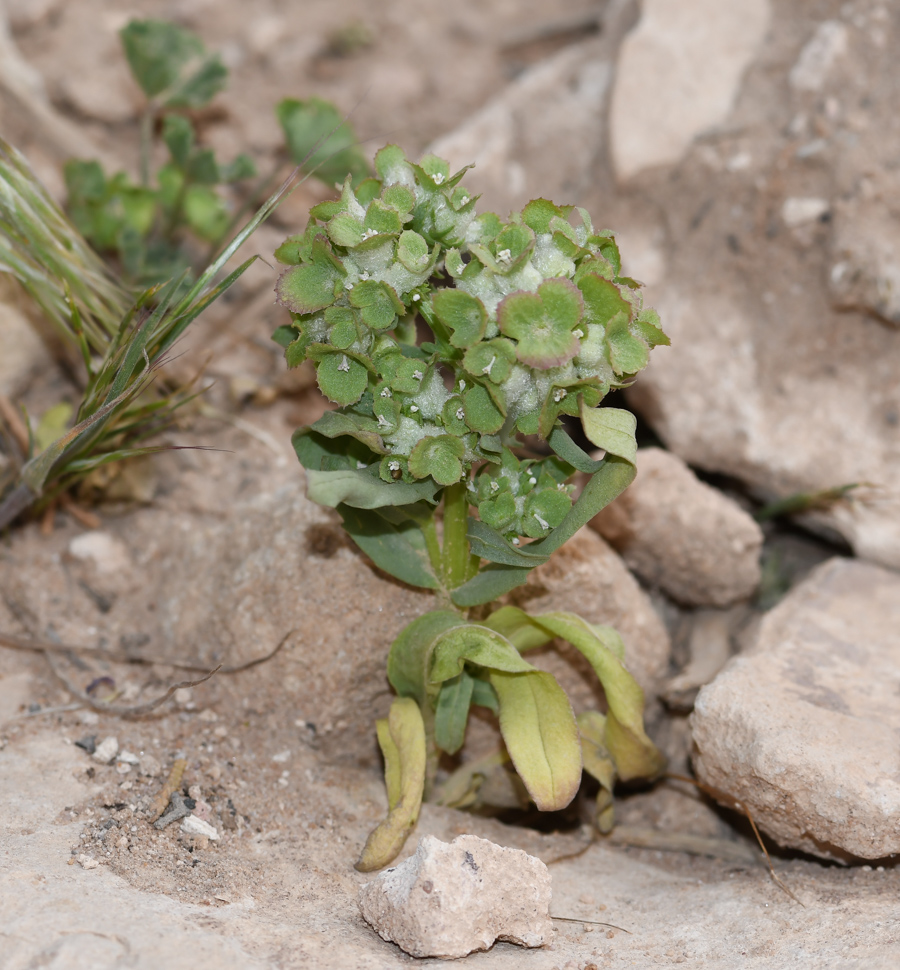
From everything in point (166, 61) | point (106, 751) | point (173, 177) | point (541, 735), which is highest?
point (166, 61)

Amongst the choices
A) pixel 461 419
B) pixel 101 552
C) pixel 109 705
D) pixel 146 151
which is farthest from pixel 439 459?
pixel 146 151

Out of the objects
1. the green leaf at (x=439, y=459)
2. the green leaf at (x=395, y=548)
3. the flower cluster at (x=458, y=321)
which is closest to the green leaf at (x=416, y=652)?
the green leaf at (x=395, y=548)

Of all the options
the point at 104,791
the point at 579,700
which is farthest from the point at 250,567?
the point at 579,700

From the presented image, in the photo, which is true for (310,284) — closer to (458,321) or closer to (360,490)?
(458,321)

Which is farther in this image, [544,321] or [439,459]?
[439,459]

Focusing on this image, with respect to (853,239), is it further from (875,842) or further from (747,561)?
(875,842)

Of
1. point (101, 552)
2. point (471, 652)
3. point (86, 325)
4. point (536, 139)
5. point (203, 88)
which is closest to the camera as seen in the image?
point (471, 652)
